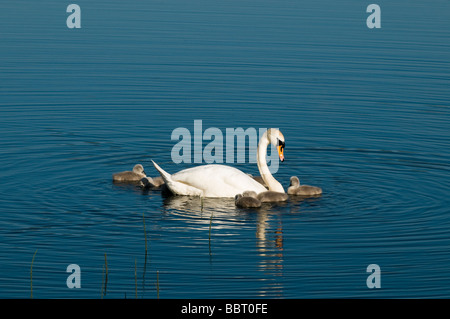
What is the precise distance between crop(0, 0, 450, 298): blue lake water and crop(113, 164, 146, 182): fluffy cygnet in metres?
0.23

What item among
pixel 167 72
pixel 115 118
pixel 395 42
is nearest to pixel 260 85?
pixel 167 72

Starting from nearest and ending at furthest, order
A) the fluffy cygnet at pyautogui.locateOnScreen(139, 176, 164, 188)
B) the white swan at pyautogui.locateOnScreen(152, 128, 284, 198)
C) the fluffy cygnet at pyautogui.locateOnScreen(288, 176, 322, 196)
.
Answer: the white swan at pyautogui.locateOnScreen(152, 128, 284, 198) → the fluffy cygnet at pyautogui.locateOnScreen(288, 176, 322, 196) → the fluffy cygnet at pyautogui.locateOnScreen(139, 176, 164, 188)

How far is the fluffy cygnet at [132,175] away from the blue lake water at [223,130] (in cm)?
23

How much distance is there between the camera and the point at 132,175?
17.8 metres

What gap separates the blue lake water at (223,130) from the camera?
1320 centimetres

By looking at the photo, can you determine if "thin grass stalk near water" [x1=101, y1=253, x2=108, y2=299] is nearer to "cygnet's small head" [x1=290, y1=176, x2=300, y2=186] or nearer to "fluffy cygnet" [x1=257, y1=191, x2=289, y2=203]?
"fluffy cygnet" [x1=257, y1=191, x2=289, y2=203]

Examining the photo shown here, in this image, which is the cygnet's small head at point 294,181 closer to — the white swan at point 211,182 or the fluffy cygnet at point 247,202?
the white swan at point 211,182

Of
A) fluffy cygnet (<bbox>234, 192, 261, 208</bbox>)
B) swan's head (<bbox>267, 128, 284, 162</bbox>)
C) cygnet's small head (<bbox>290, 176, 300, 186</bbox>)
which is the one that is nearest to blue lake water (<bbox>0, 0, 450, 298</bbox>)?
fluffy cygnet (<bbox>234, 192, 261, 208</bbox>)

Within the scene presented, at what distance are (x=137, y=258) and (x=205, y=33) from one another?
20.4 metres

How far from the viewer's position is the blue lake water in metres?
13.2

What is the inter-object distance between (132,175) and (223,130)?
4669mm

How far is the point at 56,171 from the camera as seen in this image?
59.9 feet

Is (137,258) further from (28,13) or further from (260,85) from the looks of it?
(28,13)

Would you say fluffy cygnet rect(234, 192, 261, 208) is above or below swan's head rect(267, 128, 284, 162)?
below
